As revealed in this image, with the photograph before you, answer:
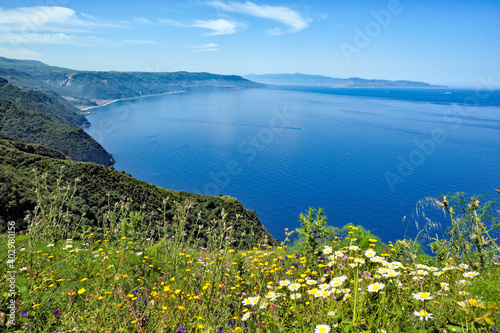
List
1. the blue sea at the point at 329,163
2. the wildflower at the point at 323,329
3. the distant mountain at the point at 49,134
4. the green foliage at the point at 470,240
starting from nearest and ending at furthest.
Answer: the wildflower at the point at 323,329, the green foliage at the point at 470,240, the blue sea at the point at 329,163, the distant mountain at the point at 49,134

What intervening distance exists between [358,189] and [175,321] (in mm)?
96386

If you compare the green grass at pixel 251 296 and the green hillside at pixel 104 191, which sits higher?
the green grass at pixel 251 296

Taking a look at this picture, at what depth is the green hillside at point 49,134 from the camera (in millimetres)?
125688

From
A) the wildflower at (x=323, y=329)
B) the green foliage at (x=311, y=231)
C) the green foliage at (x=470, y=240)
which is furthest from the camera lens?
the green foliage at (x=311, y=231)

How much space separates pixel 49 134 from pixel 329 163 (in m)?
125

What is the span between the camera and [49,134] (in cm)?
13350

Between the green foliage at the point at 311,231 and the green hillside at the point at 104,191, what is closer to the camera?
the green foliage at the point at 311,231

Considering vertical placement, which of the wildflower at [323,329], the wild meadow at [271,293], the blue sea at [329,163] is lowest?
the blue sea at [329,163]

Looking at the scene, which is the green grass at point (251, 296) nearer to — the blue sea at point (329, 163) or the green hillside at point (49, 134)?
the blue sea at point (329, 163)

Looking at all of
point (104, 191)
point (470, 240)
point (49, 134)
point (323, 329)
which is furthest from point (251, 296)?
point (49, 134)

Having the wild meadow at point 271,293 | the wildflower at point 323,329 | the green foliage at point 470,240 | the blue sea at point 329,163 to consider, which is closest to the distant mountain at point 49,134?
the blue sea at point 329,163

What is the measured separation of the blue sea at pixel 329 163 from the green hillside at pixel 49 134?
12.6m

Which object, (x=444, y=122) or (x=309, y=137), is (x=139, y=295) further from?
(x=444, y=122)

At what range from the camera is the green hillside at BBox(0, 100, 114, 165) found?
412ft
